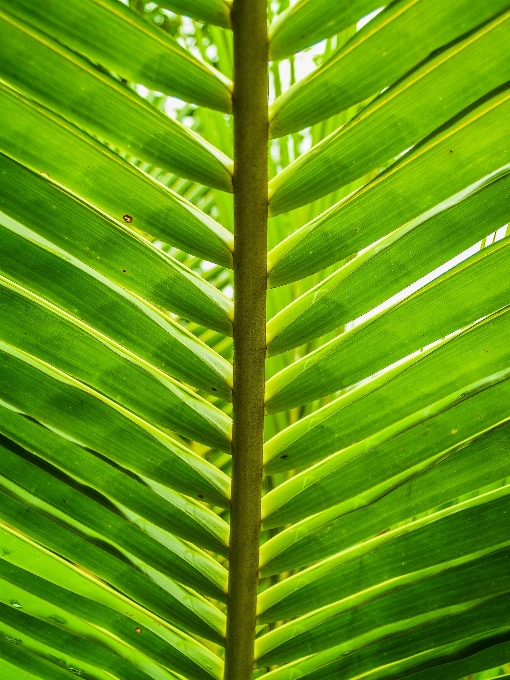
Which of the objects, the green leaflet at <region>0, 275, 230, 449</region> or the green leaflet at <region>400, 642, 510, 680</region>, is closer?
the green leaflet at <region>0, 275, 230, 449</region>

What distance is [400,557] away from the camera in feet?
2.32

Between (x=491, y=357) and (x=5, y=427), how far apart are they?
570 mm

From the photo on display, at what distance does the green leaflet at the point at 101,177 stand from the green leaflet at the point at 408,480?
0.30 m

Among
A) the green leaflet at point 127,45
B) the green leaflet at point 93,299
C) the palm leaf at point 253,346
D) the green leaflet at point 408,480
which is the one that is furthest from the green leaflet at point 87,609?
the green leaflet at point 127,45

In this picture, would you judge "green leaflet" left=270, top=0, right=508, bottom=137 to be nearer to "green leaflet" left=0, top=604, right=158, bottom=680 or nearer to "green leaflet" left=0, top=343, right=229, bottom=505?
"green leaflet" left=0, top=343, right=229, bottom=505

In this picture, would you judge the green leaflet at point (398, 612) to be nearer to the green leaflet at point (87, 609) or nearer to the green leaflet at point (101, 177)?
the green leaflet at point (87, 609)

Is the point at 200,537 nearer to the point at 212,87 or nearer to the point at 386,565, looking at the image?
the point at 386,565

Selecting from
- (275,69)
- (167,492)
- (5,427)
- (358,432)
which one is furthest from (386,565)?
(275,69)

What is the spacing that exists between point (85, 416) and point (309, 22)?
477 mm

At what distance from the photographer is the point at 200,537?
74cm

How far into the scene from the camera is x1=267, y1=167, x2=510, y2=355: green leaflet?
0.57m

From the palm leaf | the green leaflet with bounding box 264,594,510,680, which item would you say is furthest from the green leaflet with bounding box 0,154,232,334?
the green leaflet with bounding box 264,594,510,680

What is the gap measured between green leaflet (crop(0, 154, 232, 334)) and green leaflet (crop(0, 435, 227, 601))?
0.90 ft

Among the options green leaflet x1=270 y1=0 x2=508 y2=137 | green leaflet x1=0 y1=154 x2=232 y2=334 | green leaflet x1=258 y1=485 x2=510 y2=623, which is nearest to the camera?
green leaflet x1=270 y1=0 x2=508 y2=137
